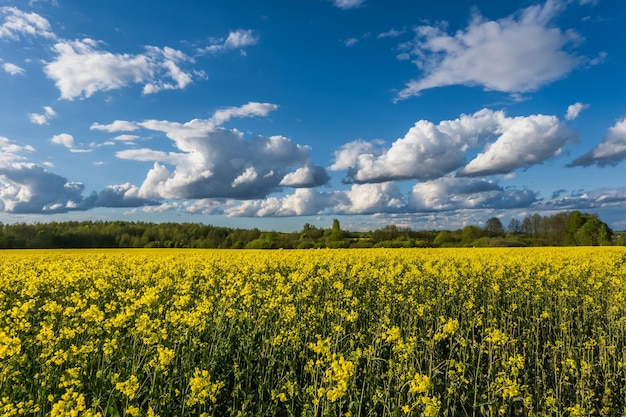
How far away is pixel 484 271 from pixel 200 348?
481 inches

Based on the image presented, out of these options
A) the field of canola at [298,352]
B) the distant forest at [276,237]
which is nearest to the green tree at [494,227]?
the distant forest at [276,237]

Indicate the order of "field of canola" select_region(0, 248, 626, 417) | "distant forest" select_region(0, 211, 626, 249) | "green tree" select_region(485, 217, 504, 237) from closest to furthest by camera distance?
"field of canola" select_region(0, 248, 626, 417)
"distant forest" select_region(0, 211, 626, 249)
"green tree" select_region(485, 217, 504, 237)

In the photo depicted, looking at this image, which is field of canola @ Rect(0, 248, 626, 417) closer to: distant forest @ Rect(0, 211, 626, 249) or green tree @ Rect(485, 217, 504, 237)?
distant forest @ Rect(0, 211, 626, 249)

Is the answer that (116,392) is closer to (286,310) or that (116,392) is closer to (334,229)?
(286,310)

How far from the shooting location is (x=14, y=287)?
1073 centimetres

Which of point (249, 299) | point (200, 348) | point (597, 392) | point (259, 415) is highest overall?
point (249, 299)

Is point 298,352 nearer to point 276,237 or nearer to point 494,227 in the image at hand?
point 276,237

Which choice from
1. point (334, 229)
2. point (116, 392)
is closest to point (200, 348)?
point (116, 392)

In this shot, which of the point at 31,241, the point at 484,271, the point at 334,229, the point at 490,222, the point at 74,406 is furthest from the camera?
the point at 490,222

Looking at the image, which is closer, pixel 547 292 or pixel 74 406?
pixel 74 406

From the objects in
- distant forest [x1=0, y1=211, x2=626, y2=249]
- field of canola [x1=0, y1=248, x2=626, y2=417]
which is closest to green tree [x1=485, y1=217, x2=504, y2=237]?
distant forest [x1=0, y1=211, x2=626, y2=249]

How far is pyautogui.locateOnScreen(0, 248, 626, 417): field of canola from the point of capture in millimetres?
4363

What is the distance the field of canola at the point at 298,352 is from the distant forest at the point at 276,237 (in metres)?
36.5

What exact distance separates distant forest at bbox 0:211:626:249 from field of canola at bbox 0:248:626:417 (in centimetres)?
3651
